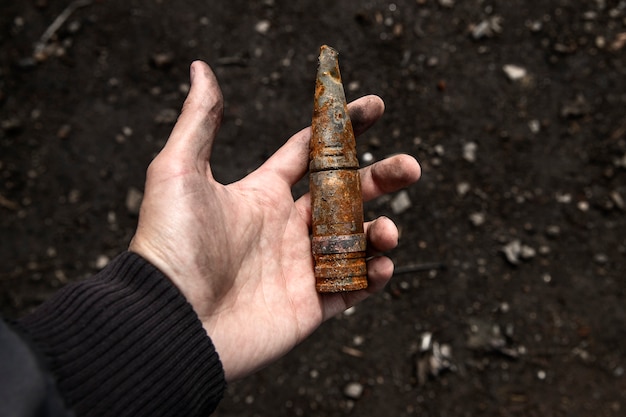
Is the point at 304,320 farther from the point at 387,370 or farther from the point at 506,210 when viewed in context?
Answer: the point at 506,210

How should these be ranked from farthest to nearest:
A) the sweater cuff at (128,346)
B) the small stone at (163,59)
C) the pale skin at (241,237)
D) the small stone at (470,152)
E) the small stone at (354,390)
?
the small stone at (163,59), the small stone at (470,152), the small stone at (354,390), the pale skin at (241,237), the sweater cuff at (128,346)

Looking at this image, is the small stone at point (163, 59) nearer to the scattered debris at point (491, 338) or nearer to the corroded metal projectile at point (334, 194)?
the corroded metal projectile at point (334, 194)

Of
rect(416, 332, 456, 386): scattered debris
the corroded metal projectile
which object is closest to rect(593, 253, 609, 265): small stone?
rect(416, 332, 456, 386): scattered debris

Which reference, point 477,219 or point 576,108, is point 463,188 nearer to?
point 477,219

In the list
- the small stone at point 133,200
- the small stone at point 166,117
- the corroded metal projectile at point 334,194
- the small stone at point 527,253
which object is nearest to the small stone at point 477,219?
the small stone at point 527,253

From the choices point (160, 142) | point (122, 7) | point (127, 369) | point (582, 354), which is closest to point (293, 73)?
point (160, 142)
